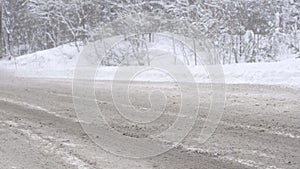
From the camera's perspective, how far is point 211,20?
668 inches

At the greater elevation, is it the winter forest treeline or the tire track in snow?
the winter forest treeline

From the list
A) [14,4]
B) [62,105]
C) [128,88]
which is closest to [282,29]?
[128,88]

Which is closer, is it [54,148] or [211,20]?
[54,148]

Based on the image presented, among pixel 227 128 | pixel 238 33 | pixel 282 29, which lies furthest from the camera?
pixel 282 29

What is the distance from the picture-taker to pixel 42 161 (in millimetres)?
4266

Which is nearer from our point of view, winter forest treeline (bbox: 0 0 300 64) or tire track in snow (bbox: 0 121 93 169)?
tire track in snow (bbox: 0 121 93 169)

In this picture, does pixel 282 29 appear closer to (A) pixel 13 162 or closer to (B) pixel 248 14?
(B) pixel 248 14

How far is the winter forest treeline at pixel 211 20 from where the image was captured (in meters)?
15.4

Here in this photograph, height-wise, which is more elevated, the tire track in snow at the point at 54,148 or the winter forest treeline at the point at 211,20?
the winter forest treeline at the point at 211,20

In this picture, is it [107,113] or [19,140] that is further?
[107,113]

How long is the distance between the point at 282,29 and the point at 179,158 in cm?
1409

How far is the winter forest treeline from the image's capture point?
15414mm

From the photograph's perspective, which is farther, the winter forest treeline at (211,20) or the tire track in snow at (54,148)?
the winter forest treeline at (211,20)

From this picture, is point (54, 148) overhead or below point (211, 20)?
below
